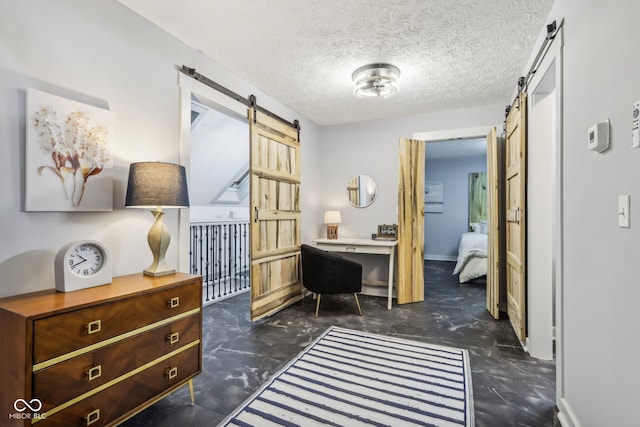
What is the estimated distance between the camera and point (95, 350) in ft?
4.63

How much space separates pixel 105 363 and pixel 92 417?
22 cm

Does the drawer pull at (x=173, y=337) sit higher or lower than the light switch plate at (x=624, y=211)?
lower

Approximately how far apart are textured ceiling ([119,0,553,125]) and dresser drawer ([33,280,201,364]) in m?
1.84

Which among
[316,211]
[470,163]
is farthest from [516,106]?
[470,163]

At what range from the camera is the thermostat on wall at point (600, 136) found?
1220 mm

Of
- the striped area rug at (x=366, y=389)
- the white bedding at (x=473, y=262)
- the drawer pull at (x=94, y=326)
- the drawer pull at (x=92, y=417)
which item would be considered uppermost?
the drawer pull at (x=94, y=326)

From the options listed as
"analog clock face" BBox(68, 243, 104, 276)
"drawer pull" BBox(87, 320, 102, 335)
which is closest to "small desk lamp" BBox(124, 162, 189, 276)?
"analog clock face" BBox(68, 243, 104, 276)

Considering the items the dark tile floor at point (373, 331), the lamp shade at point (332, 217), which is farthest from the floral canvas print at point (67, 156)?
the lamp shade at point (332, 217)

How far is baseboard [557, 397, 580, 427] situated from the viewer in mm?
1546

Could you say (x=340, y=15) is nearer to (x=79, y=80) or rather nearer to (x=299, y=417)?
(x=79, y=80)

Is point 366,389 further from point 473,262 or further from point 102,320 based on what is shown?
point 473,262

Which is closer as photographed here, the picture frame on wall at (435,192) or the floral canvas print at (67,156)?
the floral canvas print at (67,156)

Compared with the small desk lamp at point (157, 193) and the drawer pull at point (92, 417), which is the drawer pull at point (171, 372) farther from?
the small desk lamp at point (157, 193)

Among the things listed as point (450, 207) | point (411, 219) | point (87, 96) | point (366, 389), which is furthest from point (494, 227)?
point (450, 207)
